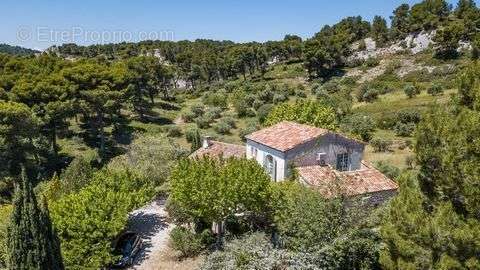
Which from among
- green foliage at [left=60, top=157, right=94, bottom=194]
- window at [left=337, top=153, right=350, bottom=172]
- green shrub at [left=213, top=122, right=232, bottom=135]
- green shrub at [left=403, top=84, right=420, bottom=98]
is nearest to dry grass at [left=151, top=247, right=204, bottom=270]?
green foliage at [left=60, top=157, right=94, bottom=194]

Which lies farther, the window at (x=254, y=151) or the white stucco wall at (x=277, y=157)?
the window at (x=254, y=151)

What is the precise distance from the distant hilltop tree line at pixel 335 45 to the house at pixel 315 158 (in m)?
53.6

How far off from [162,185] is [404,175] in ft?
71.5

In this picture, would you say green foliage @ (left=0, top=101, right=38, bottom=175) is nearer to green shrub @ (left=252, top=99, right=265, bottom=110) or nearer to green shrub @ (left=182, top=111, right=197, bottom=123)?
green shrub @ (left=182, top=111, right=197, bottom=123)

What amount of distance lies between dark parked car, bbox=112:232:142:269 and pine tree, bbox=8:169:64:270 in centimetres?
568

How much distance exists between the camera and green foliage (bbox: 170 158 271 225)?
22734mm

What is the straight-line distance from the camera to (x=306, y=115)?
40.1 m

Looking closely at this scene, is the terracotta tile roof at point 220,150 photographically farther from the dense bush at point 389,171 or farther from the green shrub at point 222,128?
the green shrub at point 222,128

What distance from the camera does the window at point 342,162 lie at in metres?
30.1

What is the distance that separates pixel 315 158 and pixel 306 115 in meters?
11.3

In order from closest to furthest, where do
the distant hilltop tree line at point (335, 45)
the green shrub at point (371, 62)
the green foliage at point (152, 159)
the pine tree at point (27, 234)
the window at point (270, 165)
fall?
the pine tree at point (27, 234), the window at point (270, 165), the green foliage at point (152, 159), the distant hilltop tree line at point (335, 45), the green shrub at point (371, 62)

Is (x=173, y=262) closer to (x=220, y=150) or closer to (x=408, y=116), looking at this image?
(x=220, y=150)

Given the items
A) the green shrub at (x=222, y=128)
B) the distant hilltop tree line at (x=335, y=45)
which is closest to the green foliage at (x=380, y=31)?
the distant hilltop tree line at (x=335, y=45)

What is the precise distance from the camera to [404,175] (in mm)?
16234
